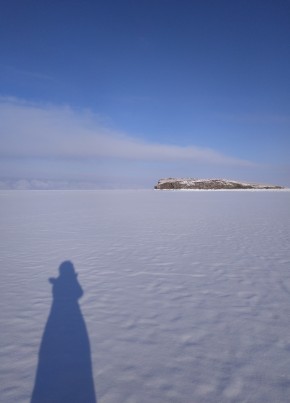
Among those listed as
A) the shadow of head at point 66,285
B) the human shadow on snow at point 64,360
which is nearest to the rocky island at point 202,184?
the shadow of head at point 66,285

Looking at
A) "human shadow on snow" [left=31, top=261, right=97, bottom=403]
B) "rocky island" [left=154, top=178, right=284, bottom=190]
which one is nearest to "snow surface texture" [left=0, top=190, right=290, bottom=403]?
"human shadow on snow" [left=31, top=261, right=97, bottom=403]

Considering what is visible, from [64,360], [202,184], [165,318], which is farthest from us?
[202,184]

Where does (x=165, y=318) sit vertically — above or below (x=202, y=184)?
below

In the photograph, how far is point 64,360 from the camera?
123 inches

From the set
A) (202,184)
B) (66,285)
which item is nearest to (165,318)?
(66,285)

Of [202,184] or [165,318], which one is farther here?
[202,184]

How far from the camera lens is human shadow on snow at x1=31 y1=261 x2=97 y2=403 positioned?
2.63 m

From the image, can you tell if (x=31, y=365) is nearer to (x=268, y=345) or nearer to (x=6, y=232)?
(x=268, y=345)

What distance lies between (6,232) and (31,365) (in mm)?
9373

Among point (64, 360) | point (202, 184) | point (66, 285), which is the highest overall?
point (202, 184)

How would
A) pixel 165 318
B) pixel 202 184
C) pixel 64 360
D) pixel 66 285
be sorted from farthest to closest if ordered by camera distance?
pixel 202 184 < pixel 66 285 < pixel 165 318 < pixel 64 360

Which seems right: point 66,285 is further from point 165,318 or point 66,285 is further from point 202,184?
point 202,184

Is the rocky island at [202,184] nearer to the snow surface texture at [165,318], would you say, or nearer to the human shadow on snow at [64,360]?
the snow surface texture at [165,318]

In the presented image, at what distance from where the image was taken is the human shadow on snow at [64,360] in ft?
8.63
